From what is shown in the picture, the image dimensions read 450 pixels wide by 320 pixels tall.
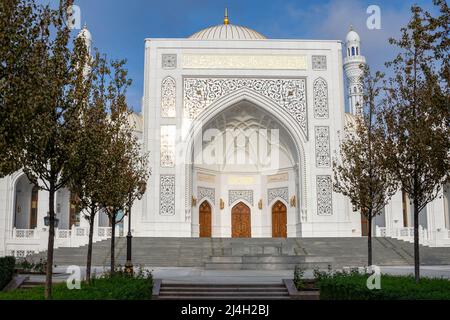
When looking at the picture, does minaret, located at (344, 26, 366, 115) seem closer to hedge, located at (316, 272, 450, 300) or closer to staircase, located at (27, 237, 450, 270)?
staircase, located at (27, 237, 450, 270)

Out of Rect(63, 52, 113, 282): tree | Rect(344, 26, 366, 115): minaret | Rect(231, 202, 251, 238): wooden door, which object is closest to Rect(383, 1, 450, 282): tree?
Rect(63, 52, 113, 282): tree

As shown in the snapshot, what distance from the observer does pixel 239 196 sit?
88.1 ft

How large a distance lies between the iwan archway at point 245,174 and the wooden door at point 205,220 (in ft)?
0.23

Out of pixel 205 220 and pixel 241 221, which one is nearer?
pixel 205 220

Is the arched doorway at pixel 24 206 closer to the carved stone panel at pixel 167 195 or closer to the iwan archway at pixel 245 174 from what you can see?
the carved stone panel at pixel 167 195

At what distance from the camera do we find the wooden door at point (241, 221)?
2643 centimetres

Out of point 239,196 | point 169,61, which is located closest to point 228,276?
point 169,61

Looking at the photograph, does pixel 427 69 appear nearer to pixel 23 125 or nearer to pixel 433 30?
pixel 433 30

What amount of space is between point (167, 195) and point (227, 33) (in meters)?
10.3

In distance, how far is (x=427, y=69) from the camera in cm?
836

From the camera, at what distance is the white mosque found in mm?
22828

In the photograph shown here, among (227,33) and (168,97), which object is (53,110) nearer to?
(168,97)

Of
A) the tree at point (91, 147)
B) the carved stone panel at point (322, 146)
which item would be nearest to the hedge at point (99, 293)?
the tree at point (91, 147)

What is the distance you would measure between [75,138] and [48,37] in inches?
55.9
